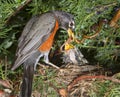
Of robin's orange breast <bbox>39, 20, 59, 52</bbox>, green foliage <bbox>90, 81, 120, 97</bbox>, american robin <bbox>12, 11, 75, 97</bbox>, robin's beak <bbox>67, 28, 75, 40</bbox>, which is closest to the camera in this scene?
green foliage <bbox>90, 81, 120, 97</bbox>

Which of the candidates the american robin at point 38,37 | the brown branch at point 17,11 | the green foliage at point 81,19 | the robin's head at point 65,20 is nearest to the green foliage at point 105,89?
the green foliage at point 81,19

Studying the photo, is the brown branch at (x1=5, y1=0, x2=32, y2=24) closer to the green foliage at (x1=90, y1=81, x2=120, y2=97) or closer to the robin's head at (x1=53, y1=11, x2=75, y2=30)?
the robin's head at (x1=53, y1=11, x2=75, y2=30)

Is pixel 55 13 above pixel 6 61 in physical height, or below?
above

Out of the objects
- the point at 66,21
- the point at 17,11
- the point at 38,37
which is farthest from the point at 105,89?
the point at 17,11

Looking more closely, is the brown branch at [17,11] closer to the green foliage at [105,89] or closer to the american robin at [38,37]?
the american robin at [38,37]

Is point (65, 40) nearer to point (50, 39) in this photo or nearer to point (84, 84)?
point (50, 39)

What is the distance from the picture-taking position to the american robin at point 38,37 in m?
3.69

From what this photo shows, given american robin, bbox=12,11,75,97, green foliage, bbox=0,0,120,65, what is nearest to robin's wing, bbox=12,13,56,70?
american robin, bbox=12,11,75,97

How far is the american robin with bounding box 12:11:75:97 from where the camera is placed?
3.69m

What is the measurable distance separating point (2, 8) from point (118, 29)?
1.04 m

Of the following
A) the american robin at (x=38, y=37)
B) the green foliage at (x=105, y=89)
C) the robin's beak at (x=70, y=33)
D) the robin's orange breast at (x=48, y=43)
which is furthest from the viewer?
the robin's orange breast at (x=48, y=43)

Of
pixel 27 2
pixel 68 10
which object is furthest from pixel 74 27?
pixel 27 2

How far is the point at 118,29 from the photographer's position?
3748 millimetres

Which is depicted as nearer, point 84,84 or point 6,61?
Result: point 84,84
